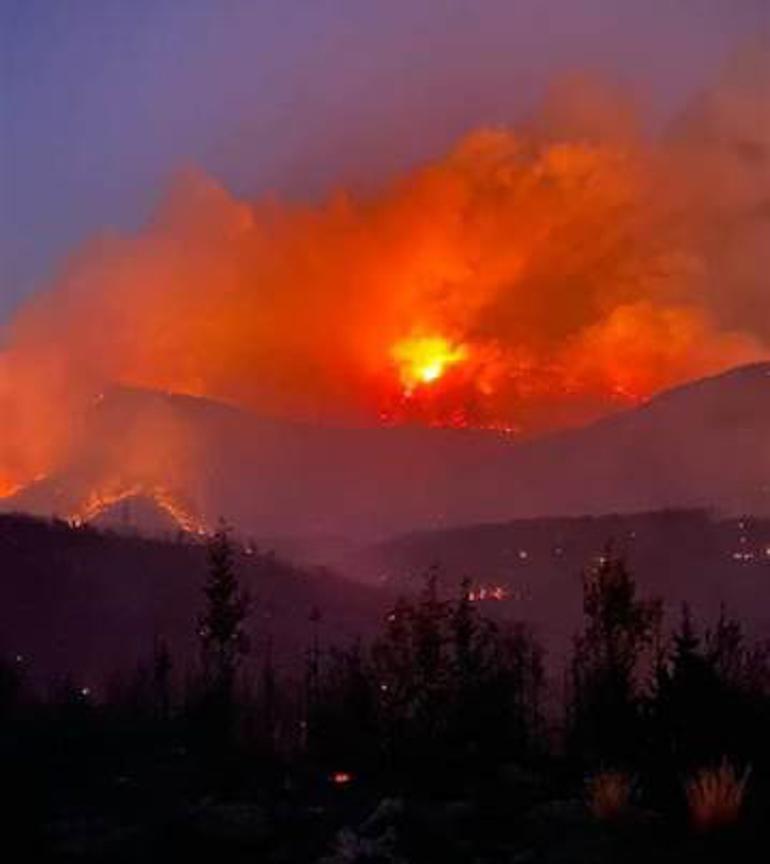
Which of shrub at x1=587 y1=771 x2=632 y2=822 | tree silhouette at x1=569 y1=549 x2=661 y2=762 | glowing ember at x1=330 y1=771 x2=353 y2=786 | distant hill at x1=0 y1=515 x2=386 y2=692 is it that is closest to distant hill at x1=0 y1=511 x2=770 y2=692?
distant hill at x1=0 y1=515 x2=386 y2=692

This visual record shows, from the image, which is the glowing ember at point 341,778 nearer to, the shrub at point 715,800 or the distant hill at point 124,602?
the shrub at point 715,800

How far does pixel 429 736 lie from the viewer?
29172 millimetres

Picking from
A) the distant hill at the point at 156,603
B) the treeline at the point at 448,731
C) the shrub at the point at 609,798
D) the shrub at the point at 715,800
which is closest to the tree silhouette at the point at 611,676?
the treeline at the point at 448,731

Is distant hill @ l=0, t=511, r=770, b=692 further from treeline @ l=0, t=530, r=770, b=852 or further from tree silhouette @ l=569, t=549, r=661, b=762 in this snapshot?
treeline @ l=0, t=530, r=770, b=852

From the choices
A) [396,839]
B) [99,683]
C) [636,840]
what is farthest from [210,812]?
[99,683]

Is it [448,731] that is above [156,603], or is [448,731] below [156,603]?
below

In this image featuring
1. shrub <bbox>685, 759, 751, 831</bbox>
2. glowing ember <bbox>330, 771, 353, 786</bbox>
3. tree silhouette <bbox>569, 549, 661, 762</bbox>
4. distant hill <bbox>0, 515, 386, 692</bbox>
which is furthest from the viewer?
distant hill <bbox>0, 515, 386, 692</bbox>

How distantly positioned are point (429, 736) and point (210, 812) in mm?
9437

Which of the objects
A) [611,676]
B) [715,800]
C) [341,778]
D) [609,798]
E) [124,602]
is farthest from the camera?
[124,602]

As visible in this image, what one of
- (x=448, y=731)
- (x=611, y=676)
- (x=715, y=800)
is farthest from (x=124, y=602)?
(x=715, y=800)

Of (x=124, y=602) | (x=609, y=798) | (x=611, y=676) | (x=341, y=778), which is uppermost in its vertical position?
(x=124, y=602)

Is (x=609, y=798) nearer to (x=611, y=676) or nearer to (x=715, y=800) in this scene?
(x=715, y=800)

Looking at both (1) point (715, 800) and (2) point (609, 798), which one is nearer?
(1) point (715, 800)

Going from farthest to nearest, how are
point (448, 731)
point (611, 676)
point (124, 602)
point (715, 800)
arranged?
point (124, 602), point (611, 676), point (448, 731), point (715, 800)
